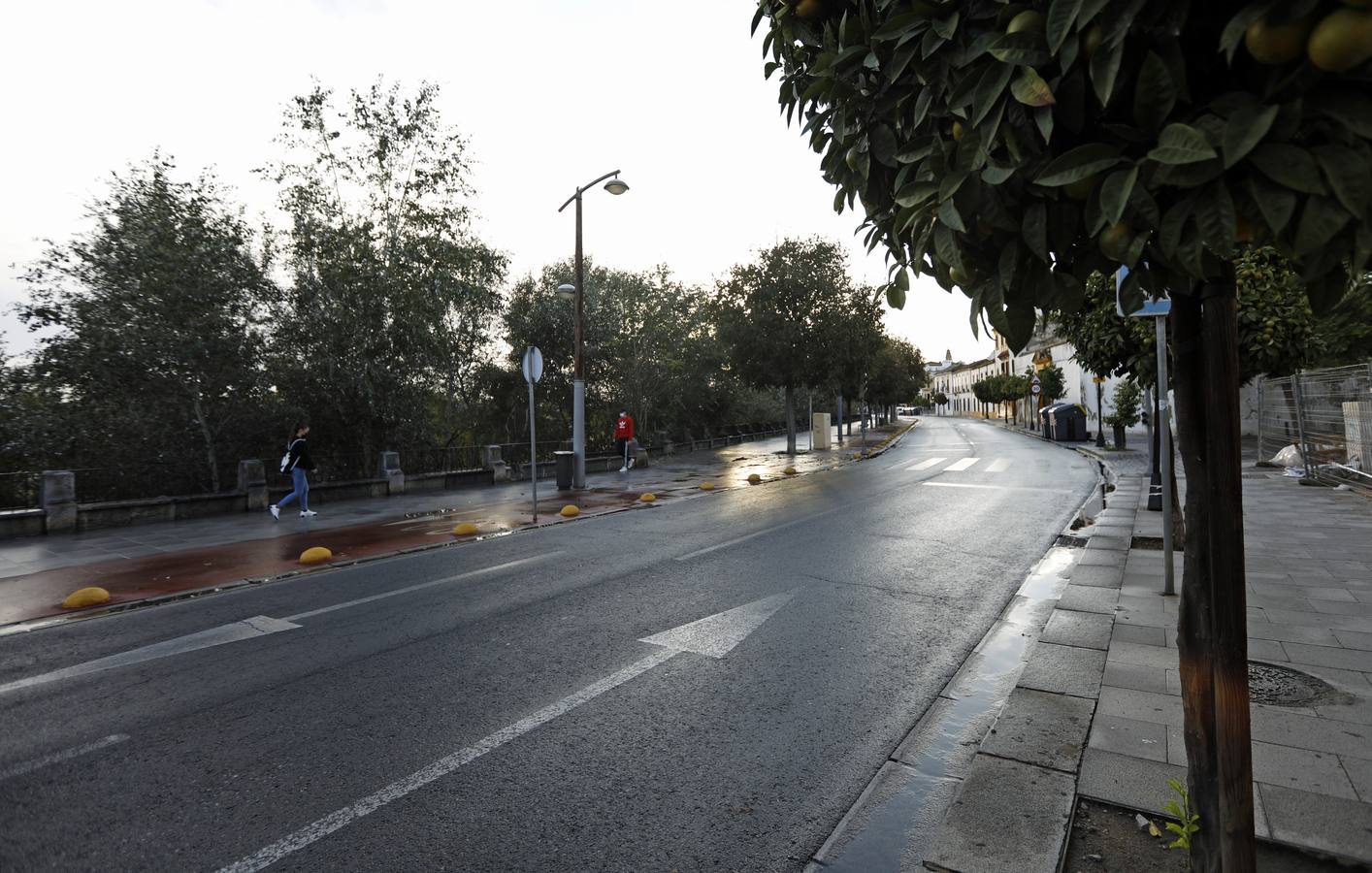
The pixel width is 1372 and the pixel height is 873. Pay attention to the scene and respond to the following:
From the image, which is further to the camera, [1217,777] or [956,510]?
[956,510]

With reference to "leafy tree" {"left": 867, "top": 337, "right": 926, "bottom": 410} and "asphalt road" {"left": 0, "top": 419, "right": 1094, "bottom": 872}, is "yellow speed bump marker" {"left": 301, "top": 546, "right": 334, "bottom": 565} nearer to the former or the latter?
"asphalt road" {"left": 0, "top": 419, "right": 1094, "bottom": 872}

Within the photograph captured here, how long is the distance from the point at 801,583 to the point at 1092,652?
273 cm

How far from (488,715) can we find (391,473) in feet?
45.4

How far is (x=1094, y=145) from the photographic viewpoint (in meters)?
1.54

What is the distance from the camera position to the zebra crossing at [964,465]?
18.9 meters

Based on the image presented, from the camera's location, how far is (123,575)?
318 inches

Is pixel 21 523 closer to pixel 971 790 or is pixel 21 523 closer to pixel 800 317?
pixel 971 790

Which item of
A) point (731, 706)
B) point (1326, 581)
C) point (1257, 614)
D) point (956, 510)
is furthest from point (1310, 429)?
point (731, 706)

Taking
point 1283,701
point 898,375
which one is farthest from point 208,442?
point 898,375

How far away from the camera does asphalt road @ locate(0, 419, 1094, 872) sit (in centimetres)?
282

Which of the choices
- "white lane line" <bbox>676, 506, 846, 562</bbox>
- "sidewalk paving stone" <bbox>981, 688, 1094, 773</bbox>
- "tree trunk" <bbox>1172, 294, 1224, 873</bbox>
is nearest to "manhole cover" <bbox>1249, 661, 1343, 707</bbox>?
"sidewalk paving stone" <bbox>981, 688, 1094, 773</bbox>

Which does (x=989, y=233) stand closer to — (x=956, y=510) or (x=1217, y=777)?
(x=1217, y=777)

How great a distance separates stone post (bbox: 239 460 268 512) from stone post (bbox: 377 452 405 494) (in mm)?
2718

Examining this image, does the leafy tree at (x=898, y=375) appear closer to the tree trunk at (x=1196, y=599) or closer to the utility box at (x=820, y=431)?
the utility box at (x=820, y=431)
